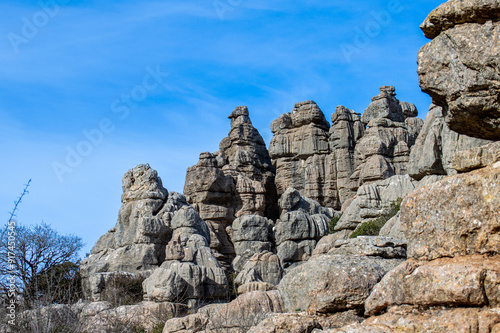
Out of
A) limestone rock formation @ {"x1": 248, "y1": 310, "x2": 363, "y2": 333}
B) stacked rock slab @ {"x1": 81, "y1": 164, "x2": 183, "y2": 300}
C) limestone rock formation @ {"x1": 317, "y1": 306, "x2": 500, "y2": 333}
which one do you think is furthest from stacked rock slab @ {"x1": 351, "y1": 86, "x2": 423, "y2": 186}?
limestone rock formation @ {"x1": 317, "y1": 306, "x2": 500, "y2": 333}

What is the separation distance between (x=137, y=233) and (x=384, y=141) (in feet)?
47.2

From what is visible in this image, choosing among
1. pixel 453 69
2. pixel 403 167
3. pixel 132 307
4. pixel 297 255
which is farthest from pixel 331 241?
pixel 453 69

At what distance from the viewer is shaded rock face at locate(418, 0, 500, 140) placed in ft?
16.8

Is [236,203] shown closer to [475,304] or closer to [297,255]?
[297,255]

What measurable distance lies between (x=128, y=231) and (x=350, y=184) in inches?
554

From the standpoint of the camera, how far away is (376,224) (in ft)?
66.6

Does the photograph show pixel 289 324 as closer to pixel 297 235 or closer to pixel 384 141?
pixel 297 235

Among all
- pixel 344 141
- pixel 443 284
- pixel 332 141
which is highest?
pixel 332 141

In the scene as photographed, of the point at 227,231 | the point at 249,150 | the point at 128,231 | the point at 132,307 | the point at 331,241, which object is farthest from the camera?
the point at 249,150

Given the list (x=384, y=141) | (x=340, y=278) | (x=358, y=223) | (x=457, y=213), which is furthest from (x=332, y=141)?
(x=457, y=213)

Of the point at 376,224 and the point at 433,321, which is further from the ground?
the point at 376,224

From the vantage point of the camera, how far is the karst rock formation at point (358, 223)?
15.1 feet

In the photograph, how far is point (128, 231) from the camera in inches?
1038

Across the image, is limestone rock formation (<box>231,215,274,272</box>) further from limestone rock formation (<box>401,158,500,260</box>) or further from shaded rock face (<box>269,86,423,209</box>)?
limestone rock formation (<box>401,158,500,260</box>)
